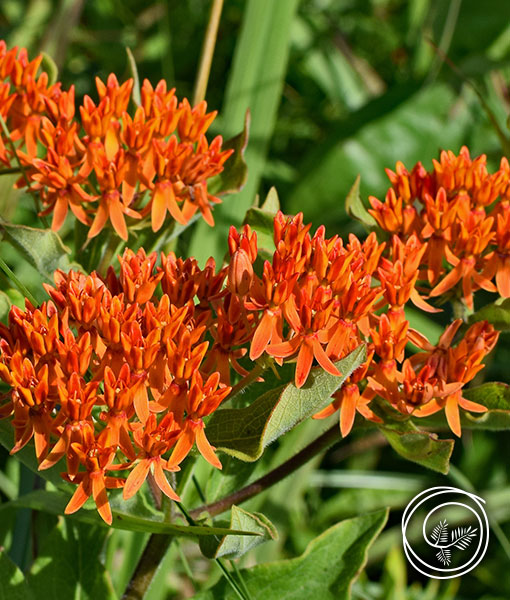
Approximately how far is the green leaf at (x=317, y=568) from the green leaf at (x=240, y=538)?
255 mm

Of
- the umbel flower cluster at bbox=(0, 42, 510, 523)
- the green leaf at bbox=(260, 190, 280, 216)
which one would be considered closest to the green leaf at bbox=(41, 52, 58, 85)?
the umbel flower cluster at bbox=(0, 42, 510, 523)

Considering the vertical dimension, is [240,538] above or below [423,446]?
below

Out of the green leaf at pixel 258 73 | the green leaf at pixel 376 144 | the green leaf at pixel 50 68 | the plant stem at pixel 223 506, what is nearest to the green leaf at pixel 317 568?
the plant stem at pixel 223 506

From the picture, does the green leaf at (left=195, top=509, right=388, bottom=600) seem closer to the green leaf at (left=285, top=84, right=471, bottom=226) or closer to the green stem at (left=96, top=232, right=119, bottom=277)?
the green stem at (left=96, top=232, right=119, bottom=277)

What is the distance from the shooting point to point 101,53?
3.13 m

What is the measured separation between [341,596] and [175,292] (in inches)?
21.1

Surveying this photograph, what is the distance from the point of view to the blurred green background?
2275 mm

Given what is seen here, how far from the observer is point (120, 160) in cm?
129

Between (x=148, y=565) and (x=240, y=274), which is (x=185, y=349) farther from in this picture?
(x=148, y=565)

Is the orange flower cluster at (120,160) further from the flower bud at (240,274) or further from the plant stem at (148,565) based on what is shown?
the plant stem at (148,565)

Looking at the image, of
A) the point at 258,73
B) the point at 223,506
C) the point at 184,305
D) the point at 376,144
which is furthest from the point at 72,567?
the point at 376,144

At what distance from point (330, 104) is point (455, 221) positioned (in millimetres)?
1947

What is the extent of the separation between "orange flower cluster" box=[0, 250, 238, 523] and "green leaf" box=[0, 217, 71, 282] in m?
0.12

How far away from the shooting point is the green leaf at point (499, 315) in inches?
48.2
